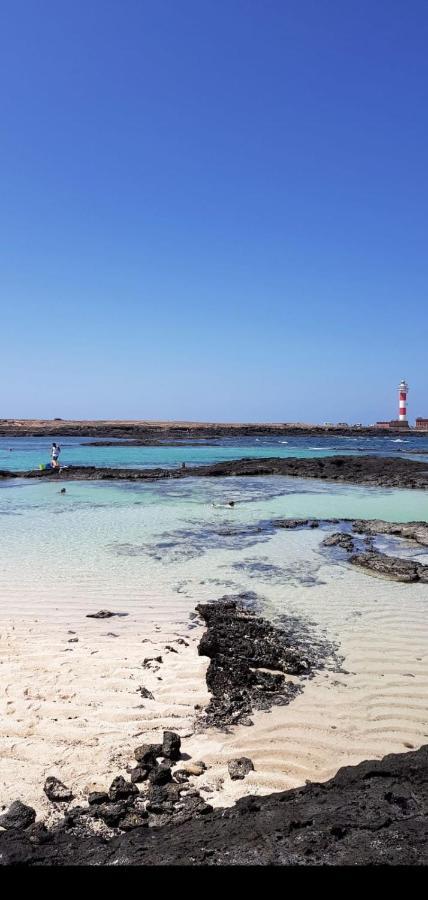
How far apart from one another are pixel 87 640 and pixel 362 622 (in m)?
3.45

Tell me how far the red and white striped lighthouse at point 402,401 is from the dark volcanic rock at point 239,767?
90259mm

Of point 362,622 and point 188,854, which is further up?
point 188,854

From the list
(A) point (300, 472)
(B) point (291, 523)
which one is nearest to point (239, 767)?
(B) point (291, 523)

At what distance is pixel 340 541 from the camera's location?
11648mm

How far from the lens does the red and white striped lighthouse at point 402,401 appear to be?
88012 millimetres

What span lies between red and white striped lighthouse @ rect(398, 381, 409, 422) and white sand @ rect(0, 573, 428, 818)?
287 ft

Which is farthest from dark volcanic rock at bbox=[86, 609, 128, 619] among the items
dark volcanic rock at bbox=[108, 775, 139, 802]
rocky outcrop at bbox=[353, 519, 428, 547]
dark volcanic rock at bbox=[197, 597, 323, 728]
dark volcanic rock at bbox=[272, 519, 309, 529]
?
rocky outcrop at bbox=[353, 519, 428, 547]

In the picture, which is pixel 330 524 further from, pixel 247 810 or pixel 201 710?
pixel 247 810

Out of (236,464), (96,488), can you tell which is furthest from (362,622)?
(236,464)

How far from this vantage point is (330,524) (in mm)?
14227

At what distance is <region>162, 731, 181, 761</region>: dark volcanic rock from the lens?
3.76 meters

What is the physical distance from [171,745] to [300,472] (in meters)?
24.8

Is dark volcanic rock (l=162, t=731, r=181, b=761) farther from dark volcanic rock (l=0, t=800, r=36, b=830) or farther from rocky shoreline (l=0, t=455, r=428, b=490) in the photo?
rocky shoreline (l=0, t=455, r=428, b=490)

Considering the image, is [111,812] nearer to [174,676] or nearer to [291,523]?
[174,676]
